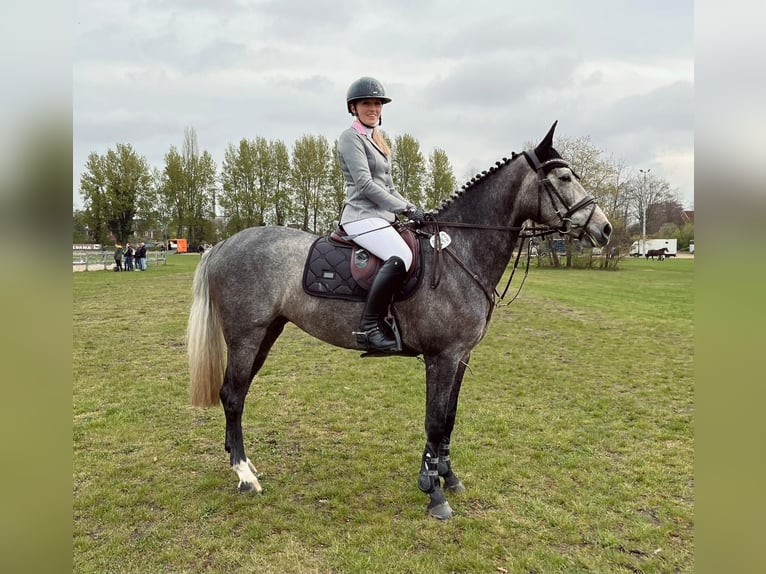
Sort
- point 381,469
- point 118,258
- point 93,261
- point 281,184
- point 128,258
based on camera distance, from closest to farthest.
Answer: point 381,469
point 118,258
point 128,258
point 93,261
point 281,184

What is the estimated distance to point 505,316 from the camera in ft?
46.0

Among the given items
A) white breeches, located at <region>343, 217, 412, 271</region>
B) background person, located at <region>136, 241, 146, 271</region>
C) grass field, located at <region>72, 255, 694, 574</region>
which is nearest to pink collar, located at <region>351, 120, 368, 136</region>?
white breeches, located at <region>343, 217, 412, 271</region>

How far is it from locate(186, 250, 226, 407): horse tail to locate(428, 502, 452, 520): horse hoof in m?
2.20

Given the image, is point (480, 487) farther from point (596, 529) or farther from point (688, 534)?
point (688, 534)

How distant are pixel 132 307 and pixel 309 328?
493 inches

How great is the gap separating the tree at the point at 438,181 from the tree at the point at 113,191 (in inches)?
761

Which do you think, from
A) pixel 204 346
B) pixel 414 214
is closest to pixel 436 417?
pixel 414 214

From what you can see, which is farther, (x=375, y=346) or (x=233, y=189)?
(x=233, y=189)

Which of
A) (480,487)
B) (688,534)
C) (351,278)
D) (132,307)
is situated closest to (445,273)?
(351,278)

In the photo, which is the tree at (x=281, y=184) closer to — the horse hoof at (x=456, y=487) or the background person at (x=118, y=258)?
the background person at (x=118, y=258)

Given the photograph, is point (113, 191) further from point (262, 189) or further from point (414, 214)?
point (414, 214)

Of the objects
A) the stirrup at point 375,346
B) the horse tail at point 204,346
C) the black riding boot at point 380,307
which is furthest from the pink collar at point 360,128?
the horse tail at point 204,346

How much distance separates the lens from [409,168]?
105 feet

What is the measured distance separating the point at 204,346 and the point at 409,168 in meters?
29.2
